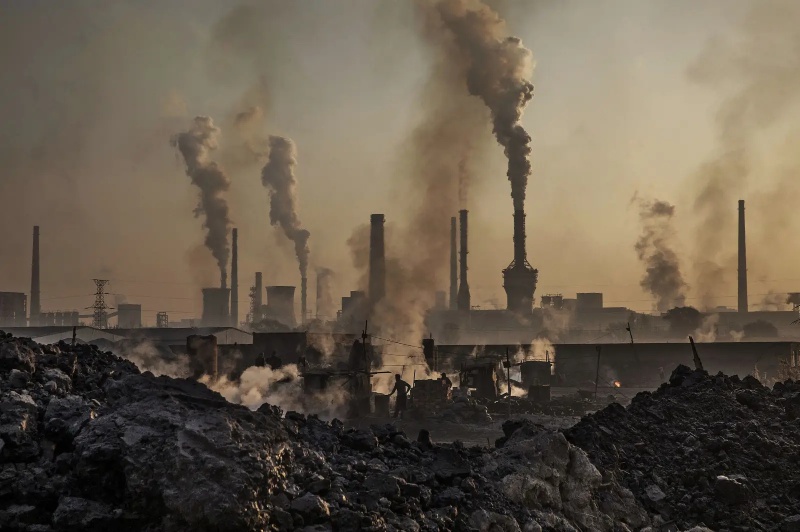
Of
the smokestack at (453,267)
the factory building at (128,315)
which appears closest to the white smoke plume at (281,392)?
the smokestack at (453,267)

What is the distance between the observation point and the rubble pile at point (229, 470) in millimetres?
6426

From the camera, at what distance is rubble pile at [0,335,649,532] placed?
6.43 m

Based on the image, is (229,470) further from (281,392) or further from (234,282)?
(234,282)

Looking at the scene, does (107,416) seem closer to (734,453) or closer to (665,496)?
(665,496)

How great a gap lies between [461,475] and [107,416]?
4.21 meters

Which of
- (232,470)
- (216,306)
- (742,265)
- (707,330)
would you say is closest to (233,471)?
(232,470)

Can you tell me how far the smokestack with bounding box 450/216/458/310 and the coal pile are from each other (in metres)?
51.0

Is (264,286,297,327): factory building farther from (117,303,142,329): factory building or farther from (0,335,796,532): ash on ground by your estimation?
(0,335,796,532): ash on ground

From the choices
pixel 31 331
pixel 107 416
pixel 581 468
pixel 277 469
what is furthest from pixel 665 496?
pixel 31 331

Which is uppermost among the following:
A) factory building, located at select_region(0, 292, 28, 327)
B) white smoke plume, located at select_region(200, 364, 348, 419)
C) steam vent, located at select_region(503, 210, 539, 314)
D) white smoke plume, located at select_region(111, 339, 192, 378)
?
steam vent, located at select_region(503, 210, 539, 314)

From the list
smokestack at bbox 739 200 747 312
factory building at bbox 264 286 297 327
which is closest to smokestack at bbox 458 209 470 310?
factory building at bbox 264 286 297 327

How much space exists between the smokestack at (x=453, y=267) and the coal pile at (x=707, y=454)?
5099 cm

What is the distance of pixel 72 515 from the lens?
20.6 ft

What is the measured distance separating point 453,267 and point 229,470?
60752mm
